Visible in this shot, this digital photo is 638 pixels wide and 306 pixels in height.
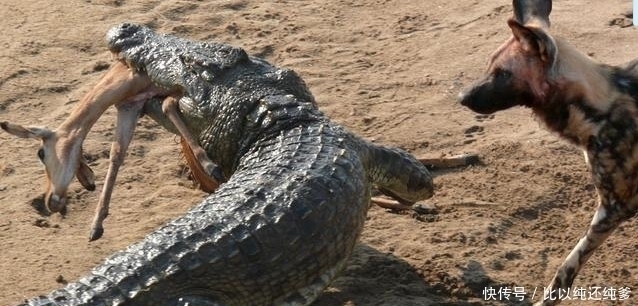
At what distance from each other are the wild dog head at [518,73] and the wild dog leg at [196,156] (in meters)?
1.56

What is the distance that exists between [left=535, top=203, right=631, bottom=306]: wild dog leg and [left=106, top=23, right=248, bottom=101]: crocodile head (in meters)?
2.35

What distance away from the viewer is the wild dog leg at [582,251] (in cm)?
643

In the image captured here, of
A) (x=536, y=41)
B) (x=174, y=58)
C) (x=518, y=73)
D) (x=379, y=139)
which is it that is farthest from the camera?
(x=379, y=139)

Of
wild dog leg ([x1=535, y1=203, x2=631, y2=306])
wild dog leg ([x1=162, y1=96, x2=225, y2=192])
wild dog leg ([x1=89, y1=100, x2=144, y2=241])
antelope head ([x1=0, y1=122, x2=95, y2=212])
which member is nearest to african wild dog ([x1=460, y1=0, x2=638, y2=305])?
wild dog leg ([x1=535, y1=203, x2=631, y2=306])

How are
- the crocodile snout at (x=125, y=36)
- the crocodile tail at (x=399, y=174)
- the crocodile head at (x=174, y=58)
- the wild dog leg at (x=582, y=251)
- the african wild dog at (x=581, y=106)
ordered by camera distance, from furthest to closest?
1. the crocodile snout at (x=125, y=36)
2. the crocodile head at (x=174, y=58)
3. the crocodile tail at (x=399, y=174)
4. the wild dog leg at (x=582, y=251)
5. the african wild dog at (x=581, y=106)

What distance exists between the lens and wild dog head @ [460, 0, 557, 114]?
20.0 ft

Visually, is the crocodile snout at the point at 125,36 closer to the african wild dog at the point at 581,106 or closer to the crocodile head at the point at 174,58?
the crocodile head at the point at 174,58

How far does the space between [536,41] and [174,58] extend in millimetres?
2488

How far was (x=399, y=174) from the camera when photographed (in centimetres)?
735

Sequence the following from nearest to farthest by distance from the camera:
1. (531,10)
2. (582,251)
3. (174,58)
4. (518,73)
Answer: (518,73) → (582,251) → (531,10) → (174,58)

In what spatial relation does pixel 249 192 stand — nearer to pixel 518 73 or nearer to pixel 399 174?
pixel 399 174

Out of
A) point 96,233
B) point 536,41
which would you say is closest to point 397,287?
point 536,41

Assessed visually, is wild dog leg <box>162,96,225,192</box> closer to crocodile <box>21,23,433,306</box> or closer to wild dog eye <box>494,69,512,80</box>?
crocodile <box>21,23,433,306</box>

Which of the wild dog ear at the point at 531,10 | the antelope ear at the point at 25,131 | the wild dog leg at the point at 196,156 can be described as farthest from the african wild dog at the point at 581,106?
the antelope ear at the point at 25,131
